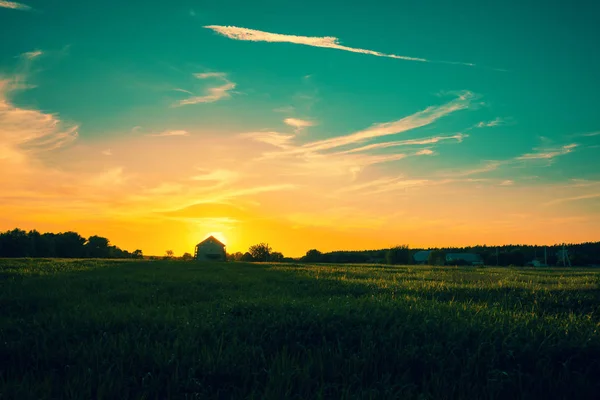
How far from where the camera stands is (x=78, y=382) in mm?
3686

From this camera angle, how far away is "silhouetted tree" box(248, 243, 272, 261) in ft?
272

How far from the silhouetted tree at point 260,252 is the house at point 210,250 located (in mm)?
9168

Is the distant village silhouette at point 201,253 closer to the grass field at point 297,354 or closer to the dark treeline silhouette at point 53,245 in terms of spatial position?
the dark treeline silhouette at point 53,245

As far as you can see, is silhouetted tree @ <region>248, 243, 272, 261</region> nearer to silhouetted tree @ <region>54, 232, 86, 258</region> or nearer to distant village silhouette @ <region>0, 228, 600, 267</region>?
distant village silhouette @ <region>0, 228, 600, 267</region>

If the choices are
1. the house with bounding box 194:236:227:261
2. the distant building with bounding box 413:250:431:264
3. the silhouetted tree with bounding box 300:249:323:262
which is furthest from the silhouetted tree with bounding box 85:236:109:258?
the distant building with bounding box 413:250:431:264

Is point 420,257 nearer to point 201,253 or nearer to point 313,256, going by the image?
point 313,256

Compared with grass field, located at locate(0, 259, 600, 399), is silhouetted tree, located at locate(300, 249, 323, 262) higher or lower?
lower

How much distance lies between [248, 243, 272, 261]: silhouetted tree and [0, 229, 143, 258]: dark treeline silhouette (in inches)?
1094

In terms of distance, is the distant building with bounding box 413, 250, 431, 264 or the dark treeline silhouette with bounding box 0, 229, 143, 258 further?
the distant building with bounding box 413, 250, 431, 264

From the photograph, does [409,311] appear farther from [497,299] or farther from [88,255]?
[88,255]

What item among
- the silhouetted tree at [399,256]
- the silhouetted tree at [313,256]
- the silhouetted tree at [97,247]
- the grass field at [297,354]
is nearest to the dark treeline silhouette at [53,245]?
the silhouetted tree at [97,247]

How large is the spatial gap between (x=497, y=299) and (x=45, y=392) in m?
9.59

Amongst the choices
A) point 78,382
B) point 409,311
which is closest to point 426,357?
point 409,311

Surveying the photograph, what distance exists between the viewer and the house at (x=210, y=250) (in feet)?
247
